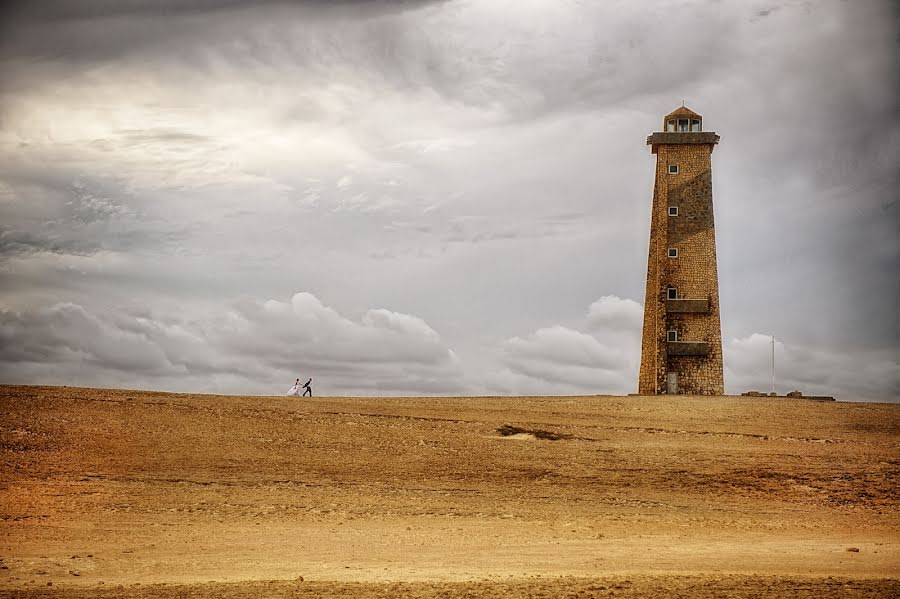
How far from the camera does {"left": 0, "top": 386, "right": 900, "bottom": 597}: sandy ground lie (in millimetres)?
17531

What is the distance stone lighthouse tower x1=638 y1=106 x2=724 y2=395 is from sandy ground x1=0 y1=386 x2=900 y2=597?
744 centimetres

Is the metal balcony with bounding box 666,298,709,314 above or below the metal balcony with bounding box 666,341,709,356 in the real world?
above

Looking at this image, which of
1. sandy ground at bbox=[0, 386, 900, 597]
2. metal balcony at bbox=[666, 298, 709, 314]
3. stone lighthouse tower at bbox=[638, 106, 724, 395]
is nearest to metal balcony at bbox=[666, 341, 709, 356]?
stone lighthouse tower at bbox=[638, 106, 724, 395]

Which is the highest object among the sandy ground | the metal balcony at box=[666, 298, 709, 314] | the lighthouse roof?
the lighthouse roof

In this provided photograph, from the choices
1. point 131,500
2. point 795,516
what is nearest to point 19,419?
point 131,500

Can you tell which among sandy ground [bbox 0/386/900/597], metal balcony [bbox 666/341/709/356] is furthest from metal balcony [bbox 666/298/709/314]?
sandy ground [bbox 0/386/900/597]

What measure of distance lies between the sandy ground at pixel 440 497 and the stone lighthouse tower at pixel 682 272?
744cm

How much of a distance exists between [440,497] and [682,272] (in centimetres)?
2515

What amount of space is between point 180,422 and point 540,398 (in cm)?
1498

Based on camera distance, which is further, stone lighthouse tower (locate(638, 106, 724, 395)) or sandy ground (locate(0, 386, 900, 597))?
stone lighthouse tower (locate(638, 106, 724, 395))

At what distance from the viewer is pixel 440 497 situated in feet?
82.7

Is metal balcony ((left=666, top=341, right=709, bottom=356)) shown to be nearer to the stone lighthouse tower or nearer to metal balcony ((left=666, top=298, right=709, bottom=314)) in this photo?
the stone lighthouse tower

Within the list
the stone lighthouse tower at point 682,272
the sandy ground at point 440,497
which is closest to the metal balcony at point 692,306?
the stone lighthouse tower at point 682,272

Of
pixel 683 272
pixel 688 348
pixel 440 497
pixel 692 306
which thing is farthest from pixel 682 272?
pixel 440 497
